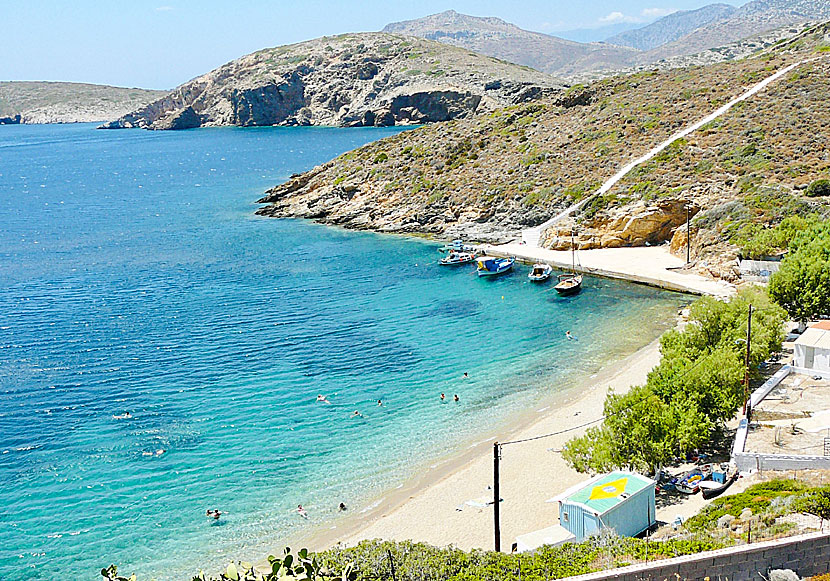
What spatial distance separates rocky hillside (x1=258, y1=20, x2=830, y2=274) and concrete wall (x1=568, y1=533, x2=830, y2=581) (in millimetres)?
43796

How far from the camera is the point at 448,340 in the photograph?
46438 millimetres

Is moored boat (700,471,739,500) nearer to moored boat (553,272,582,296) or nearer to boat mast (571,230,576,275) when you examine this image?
moored boat (553,272,582,296)

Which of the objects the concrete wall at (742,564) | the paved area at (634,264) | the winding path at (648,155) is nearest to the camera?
the concrete wall at (742,564)

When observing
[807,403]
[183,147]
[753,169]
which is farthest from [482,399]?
[183,147]

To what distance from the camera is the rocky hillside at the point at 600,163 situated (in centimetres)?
6469

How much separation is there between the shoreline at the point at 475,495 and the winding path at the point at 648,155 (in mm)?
36592

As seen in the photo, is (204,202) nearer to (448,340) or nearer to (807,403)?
(448,340)

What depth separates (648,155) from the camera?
73750 millimetres

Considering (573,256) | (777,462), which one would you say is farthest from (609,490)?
(573,256)

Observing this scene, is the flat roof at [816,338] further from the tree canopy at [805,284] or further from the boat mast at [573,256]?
the boat mast at [573,256]

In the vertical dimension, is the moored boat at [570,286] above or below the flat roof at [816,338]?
below

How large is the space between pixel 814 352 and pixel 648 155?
146 ft

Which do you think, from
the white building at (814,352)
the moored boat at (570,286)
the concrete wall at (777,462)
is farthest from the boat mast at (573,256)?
the concrete wall at (777,462)

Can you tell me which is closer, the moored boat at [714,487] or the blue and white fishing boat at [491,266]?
the moored boat at [714,487]
